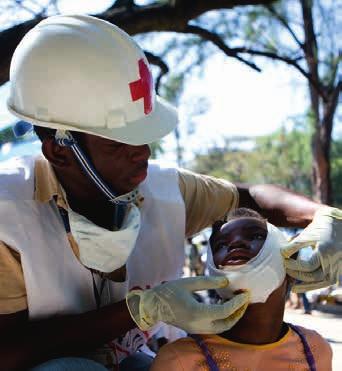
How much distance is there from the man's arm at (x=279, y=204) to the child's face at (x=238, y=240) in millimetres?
247

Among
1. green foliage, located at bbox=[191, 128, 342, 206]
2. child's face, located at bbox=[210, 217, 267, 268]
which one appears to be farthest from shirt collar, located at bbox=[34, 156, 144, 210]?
green foliage, located at bbox=[191, 128, 342, 206]

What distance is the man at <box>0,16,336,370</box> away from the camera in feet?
5.93

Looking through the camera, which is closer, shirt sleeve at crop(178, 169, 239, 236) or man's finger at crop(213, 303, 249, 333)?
man's finger at crop(213, 303, 249, 333)

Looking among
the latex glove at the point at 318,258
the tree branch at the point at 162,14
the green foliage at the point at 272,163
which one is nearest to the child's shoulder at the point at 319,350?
the latex glove at the point at 318,258

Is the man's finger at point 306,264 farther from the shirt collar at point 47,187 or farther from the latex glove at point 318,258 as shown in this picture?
the shirt collar at point 47,187

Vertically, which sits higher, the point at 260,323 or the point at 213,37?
the point at 213,37

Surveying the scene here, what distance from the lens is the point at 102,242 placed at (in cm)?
187

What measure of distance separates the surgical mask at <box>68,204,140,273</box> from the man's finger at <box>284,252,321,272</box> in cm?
50

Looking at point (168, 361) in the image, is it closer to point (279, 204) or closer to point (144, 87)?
point (279, 204)

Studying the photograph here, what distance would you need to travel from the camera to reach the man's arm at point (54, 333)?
1.78 m

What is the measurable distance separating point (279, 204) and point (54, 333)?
0.98 m

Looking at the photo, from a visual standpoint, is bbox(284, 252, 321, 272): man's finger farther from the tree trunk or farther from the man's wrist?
the tree trunk

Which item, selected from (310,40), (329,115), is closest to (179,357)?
(310,40)

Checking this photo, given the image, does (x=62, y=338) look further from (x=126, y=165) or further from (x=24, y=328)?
(x=126, y=165)
